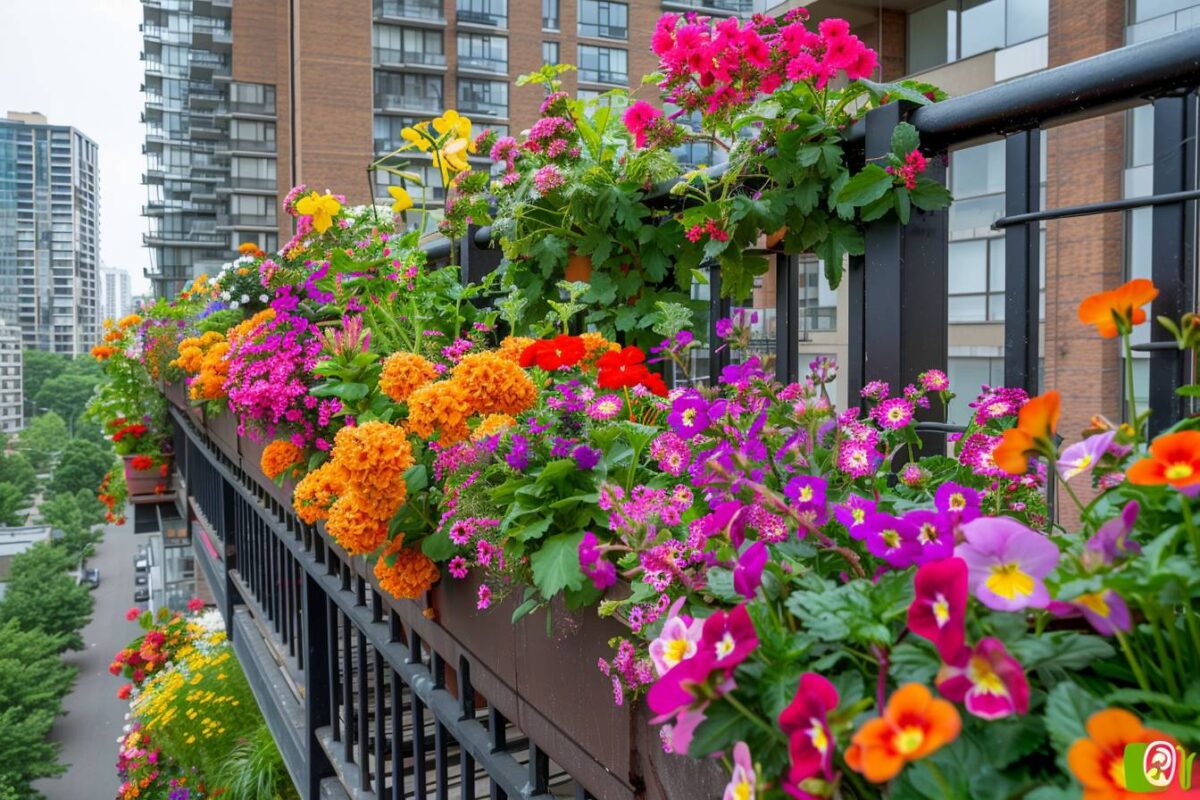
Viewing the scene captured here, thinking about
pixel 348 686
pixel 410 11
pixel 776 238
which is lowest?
pixel 348 686

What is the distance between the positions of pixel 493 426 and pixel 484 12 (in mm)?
38405

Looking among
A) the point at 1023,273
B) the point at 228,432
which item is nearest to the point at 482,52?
the point at 228,432

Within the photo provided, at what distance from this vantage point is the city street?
78.3 feet

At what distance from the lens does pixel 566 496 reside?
3.88ft

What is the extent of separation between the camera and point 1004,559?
51 cm

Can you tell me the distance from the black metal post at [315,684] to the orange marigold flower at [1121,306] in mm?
2431

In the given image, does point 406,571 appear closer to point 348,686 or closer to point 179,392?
point 348,686

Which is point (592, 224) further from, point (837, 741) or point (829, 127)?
point (837, 741)

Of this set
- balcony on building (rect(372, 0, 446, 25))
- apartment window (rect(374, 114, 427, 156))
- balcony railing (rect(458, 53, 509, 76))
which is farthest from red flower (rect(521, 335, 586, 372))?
balcony railing (rect(458, 53, 509, 76))

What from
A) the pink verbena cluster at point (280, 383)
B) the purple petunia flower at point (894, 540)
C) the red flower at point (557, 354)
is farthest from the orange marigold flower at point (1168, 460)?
the pink verbena cluster at point (280, 383)

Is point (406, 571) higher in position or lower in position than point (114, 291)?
lower

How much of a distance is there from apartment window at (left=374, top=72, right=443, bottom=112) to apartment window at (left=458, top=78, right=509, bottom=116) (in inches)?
36.4

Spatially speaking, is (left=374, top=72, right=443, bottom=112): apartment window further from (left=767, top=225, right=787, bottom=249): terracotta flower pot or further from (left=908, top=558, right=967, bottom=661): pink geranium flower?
Answer: (left=908, top=558, right=967, bottom=661): pink geranium flower

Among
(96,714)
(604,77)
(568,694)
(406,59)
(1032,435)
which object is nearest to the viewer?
(1032,435)
